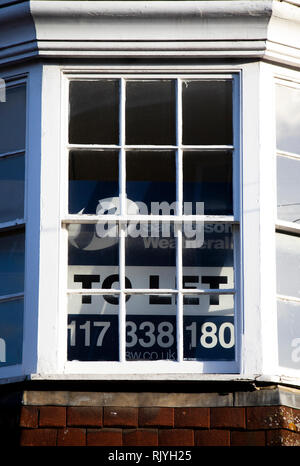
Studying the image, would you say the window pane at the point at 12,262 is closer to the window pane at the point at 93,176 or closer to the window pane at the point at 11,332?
the window pane at the point at 11,332

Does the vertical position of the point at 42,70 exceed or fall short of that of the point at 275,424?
it exceeds it

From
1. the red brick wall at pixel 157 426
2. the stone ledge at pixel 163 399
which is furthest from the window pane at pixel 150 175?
the red brick wall at pixel 157 426

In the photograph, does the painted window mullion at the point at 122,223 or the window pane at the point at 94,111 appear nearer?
the painted window mullion at the point at 122,223

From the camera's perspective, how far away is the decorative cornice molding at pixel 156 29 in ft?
26.0

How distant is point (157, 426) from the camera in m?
7.27

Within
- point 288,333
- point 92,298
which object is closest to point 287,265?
point 288,333

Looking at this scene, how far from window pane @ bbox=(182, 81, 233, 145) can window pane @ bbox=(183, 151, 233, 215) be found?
97 mm

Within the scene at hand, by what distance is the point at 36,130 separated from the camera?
788 centimetres

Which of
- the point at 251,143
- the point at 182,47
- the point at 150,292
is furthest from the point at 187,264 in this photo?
the point at 182,47

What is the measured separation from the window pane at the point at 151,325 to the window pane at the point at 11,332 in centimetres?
63

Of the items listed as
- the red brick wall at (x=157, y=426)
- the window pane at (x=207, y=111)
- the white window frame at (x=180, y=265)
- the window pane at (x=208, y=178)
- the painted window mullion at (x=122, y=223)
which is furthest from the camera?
the window pane at (x=207, y=111)

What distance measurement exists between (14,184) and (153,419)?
1.72 meters

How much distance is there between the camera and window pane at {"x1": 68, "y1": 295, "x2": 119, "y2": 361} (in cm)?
759

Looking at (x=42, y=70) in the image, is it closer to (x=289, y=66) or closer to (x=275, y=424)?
(x=289, y=66)
